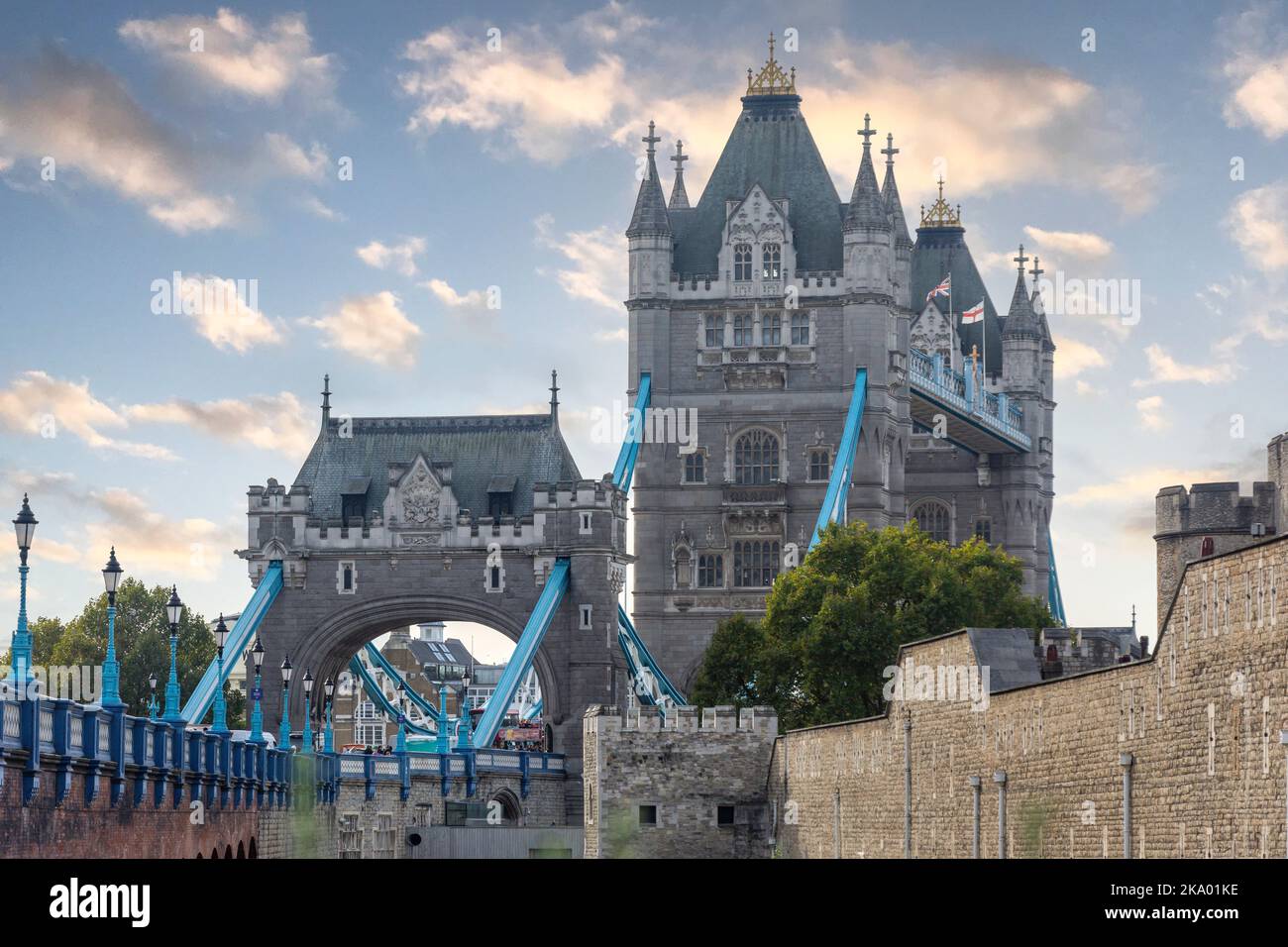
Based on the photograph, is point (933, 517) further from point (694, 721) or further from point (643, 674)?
point (694, 721)

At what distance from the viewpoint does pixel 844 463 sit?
316ft

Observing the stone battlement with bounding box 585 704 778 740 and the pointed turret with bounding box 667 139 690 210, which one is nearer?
the stone battlement with bounding box 585 704 778 740

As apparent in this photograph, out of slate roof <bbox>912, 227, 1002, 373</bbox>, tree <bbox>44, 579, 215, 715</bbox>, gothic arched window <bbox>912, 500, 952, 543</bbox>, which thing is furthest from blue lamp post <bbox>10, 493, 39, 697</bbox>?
slate roof <bbox>912, 227, 1002, 373</bbox>

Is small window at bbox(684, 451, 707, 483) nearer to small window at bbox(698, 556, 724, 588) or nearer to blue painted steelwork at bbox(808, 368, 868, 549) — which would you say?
small window at bbox(698, 556, 724, 588)

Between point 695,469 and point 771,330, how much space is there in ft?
18.7

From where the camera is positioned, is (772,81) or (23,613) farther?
(772,81)

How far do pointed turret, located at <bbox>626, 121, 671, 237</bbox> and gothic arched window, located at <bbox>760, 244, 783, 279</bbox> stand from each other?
360 centimetres

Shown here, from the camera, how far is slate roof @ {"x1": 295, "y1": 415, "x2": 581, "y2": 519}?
305ft

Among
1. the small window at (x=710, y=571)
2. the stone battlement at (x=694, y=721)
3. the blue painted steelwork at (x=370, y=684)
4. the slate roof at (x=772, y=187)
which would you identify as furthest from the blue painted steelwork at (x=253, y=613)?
the stone battlement at (x=694, y=721)

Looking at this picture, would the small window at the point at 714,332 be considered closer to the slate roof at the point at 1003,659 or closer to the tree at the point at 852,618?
the tree at the point at 852,618

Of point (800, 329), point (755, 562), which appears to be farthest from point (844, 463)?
point (800, 329)

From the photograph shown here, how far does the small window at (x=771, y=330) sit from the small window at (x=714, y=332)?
1458mm
